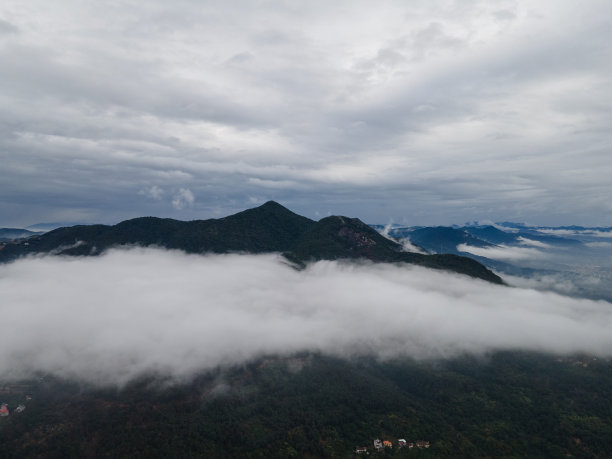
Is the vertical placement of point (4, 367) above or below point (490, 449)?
above

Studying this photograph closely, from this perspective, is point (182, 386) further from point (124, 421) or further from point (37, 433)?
point (37, 433)

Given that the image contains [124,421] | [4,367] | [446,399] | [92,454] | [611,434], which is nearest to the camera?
[92,454]

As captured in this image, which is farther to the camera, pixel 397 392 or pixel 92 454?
pixel 397 392

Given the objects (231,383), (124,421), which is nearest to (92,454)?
(124,421)

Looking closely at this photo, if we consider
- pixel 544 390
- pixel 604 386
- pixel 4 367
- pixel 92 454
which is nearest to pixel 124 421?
pixel 92 454

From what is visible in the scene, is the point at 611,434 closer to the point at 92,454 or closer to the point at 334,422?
the point at 334,422

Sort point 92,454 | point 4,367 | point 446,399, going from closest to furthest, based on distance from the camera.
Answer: point 92,454 → point 446,399 → point 4,367
